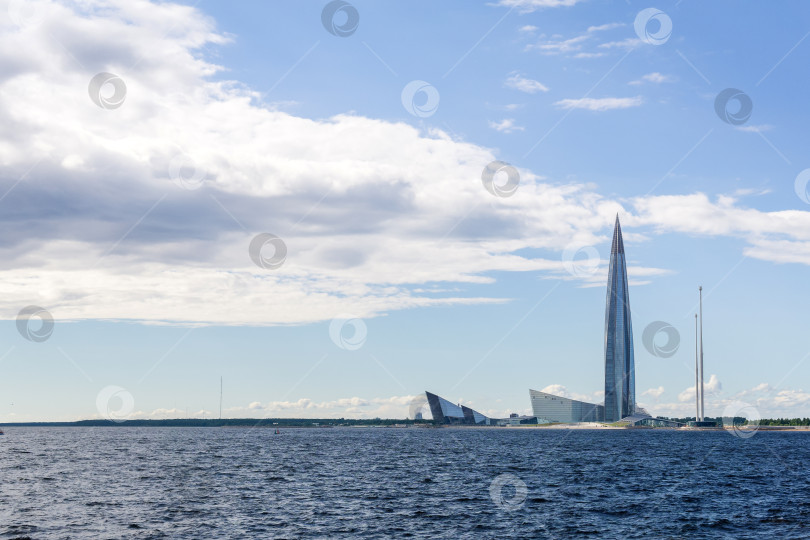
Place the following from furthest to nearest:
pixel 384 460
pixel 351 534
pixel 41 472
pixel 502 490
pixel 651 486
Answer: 1. pixel 384 460
2. pixel 41 472
3. pixel 651 486
4. pixel 502 490
5. pixel 351 534

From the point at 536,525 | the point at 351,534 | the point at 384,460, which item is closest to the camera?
the point at 351,534

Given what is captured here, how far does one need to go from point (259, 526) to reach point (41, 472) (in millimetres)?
61019

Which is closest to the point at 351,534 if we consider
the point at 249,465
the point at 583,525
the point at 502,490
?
the point at 583,525

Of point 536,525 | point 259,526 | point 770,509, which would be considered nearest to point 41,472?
point 259,526

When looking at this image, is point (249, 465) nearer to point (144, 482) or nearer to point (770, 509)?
point (144, 482)

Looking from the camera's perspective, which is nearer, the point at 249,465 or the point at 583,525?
the point at 583,525

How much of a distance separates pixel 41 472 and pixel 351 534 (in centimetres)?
6764

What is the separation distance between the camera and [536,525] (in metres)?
56.2

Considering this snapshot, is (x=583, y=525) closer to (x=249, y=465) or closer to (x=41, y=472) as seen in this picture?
(x=249, y=465)

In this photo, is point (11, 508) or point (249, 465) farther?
point (249, 465)

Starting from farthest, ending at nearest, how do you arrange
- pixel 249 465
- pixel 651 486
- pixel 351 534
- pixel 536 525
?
pixel 249 465 < pixel 651 486 < pixel 536 525 < pixel 351 534

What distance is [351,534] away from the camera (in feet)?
170

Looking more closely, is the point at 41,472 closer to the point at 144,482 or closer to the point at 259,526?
the point at 144,482

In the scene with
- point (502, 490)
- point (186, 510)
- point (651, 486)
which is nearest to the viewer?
point (186, 510)
